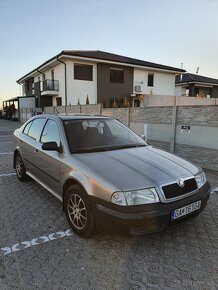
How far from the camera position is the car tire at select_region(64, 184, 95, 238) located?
2718 mm

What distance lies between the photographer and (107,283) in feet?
7.18

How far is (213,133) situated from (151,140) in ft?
7.32

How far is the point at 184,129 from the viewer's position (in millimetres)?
6629

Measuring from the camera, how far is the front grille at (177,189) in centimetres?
253

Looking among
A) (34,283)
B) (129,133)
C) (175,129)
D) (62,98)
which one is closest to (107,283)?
(34,283)

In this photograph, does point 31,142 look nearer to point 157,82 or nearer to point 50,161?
point 50,161

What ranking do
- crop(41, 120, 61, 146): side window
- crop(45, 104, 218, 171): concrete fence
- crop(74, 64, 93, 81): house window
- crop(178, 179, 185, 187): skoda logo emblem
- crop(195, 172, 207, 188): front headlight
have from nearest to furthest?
crop(178, 179, 185, 187): skoda logo emblem
crop(195, 172, 207, 188): front headlight
crop(41, 120, 61, 146): side window
crop(45, 104, 218, 171): concrete fence
crop(74, 64, 93, 81): house window

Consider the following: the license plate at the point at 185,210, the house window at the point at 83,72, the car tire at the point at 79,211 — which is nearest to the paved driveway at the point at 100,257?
the car tire at the point at 79,211

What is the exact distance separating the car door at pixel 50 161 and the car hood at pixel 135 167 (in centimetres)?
48

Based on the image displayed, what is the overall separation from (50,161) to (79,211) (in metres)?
1.03

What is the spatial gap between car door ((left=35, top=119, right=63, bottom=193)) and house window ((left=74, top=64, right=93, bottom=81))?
18533 millimetres

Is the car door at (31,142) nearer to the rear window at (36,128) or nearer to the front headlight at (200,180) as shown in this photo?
the rear window at (36,128)

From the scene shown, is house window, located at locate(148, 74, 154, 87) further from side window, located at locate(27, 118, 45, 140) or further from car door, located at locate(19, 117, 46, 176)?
side window, located at locate(27, 118, 45, 140)

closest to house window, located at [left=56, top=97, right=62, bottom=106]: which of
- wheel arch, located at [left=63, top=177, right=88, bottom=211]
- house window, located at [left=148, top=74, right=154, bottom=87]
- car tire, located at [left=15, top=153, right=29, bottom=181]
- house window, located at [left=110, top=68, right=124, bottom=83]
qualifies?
house window, located at [left=110, top=68, right=124, bottom=83]
